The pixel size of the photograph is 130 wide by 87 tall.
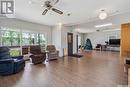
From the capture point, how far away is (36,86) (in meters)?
2.87

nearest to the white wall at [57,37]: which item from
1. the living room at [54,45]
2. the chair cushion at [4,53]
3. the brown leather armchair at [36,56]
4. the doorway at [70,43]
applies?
the living room at [54,45]

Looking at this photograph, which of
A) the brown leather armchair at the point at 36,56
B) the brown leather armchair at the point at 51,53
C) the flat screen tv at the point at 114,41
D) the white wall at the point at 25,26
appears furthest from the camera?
the flat screen tv at the point at 114,41

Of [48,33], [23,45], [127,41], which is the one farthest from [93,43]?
[23,45]

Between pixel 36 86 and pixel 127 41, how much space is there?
774 centimetres

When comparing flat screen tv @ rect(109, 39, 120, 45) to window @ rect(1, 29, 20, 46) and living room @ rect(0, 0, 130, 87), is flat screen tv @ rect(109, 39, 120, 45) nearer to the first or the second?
living room @ rect(0, 0, 130, 87)

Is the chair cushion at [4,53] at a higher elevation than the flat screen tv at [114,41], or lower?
lower

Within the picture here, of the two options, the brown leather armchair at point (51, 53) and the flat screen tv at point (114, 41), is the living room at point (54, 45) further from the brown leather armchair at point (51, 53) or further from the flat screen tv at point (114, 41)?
the flat screen tv at point (114, 41)

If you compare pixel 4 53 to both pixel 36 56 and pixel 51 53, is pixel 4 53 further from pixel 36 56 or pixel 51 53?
pixel 51 53

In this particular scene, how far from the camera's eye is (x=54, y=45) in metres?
8.15

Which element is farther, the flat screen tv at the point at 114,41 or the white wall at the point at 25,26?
the flat screen tv at the point at 114,41

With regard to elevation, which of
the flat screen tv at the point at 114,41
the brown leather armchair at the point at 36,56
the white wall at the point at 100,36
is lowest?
the brown leather armchair at the point at 36,56

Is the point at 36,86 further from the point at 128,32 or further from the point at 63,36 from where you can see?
the point at 128,32

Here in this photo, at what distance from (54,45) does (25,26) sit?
8.19 feet

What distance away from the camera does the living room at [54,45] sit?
3.44 meters
